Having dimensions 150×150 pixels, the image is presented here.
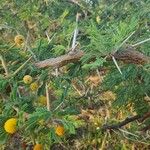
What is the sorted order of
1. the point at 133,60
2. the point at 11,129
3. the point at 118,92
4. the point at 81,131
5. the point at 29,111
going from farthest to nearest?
1. the point at 81,131
2. the point at 118,92
3. the point at 133,60
4. the point at 29,111
5. the point at 11,129

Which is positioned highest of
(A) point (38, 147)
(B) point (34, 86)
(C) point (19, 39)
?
(C) point (19, 39)

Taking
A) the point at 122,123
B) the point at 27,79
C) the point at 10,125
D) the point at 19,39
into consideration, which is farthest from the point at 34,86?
the point at 122,123

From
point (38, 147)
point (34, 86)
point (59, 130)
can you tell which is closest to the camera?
point (59, 130)

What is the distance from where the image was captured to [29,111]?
3.73 feet

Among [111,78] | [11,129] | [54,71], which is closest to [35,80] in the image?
[54,71]

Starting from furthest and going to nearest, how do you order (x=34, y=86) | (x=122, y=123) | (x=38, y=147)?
(x=122, y=123)
(x=34, y=86)
(x=38, y=147)

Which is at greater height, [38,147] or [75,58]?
[75,58]

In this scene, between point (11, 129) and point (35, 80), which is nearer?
point (11, 129)

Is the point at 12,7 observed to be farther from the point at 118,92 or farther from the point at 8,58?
the point at 8,58

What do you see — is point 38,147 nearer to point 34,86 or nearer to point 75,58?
point 34,86

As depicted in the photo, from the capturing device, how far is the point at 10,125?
1.03 metres

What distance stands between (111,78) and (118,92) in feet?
1.38

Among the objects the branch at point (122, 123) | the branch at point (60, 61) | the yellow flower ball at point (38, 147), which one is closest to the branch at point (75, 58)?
the branch at point (60, 61)

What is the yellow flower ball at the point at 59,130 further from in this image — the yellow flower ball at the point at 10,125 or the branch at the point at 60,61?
the branch at the point at 60,61
